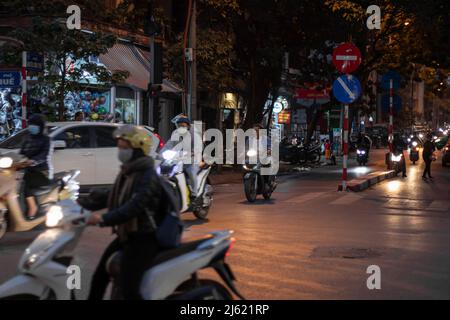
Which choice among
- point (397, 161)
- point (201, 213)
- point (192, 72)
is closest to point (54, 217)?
point (201, 213)

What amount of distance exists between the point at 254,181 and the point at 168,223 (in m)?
10.9

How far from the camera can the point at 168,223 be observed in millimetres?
5090

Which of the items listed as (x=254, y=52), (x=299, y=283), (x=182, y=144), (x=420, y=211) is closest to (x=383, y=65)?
(x=254, y=52)

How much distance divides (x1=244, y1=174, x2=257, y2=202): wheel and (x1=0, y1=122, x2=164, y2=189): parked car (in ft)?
7.45

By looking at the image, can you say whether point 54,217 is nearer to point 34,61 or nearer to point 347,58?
point 34,61

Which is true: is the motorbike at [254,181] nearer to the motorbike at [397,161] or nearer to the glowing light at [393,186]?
the glowing light at [393,186]

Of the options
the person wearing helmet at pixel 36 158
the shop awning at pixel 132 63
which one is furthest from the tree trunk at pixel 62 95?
the person wearing helmet at pixel 36 158

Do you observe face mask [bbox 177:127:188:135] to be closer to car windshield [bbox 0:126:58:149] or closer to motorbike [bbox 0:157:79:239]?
motorbike [bbox 0:157:79:239]

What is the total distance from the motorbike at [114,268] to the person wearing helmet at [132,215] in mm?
84

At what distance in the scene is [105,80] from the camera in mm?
18797

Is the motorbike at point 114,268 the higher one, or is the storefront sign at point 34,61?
the storefront sign at point 34,61

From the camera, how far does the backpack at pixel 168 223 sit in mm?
5066

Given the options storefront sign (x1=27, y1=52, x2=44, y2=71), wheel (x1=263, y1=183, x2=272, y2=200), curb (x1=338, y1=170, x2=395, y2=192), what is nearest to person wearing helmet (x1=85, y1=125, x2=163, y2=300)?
wheel (x1=263, y1=183, x2=272, y2=200)
